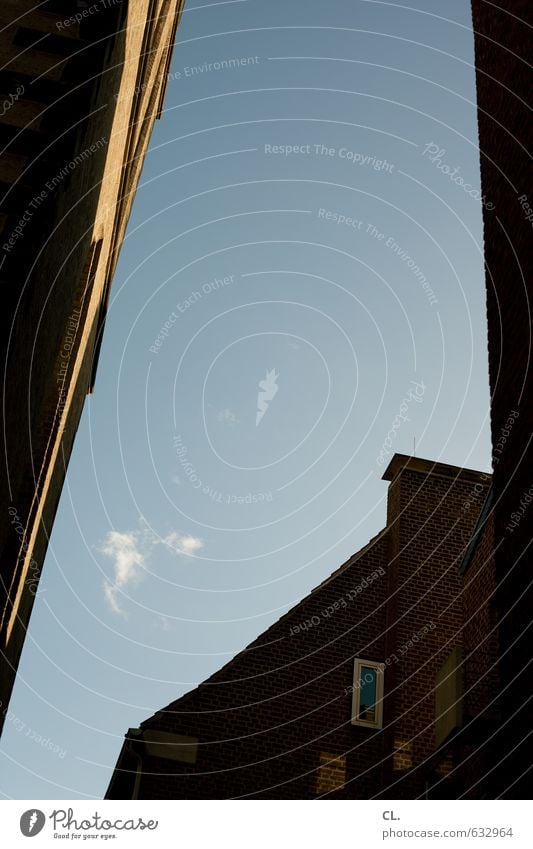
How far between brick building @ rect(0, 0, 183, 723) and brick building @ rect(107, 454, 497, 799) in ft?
11.4
